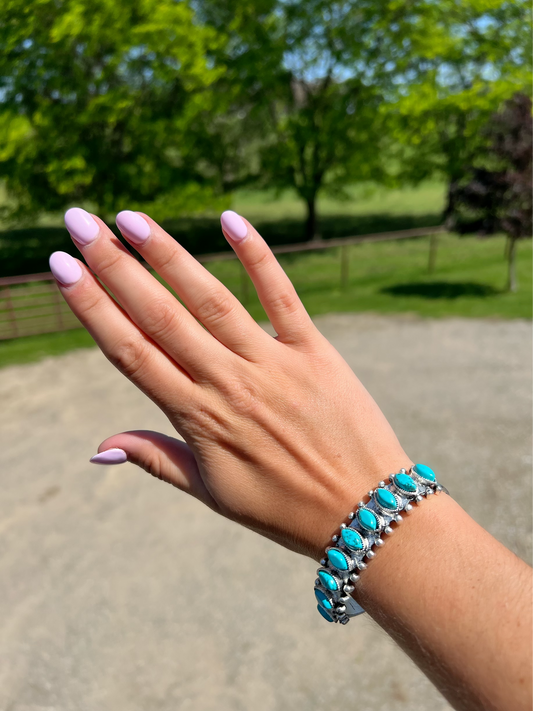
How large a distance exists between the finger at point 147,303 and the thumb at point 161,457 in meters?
0.32

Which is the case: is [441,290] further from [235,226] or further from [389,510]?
[389,510]

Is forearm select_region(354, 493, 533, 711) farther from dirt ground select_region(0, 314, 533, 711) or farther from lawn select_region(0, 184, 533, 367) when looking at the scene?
lawn select_region(0, 184, 533, 367)

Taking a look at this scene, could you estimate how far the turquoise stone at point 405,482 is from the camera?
128 centimetres

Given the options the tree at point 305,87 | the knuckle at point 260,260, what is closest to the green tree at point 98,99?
the tree at point 305,87

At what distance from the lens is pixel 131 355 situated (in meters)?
1.52

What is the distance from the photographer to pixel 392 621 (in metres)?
1.17

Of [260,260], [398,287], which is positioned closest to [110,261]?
[260,260]

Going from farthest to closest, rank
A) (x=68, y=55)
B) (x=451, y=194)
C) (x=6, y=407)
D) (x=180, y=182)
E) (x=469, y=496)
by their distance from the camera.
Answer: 1. (x=180, y=182)
2. (x=68, y=55)
3. (x=451, y=194)
4. (x=6, y=407)
5. (x=469, y=496)

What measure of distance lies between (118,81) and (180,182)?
3.21 m

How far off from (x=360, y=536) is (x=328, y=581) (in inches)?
5.5

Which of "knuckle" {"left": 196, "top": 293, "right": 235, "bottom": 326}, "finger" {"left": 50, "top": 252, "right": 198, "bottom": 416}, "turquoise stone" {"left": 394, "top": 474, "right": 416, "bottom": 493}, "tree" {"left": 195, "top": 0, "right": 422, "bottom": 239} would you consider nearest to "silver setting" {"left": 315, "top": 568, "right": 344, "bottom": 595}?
"turquoise stone" {"left": 394, "top": 474, "right": 416, "bottom": 493}

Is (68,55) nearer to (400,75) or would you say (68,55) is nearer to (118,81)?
(118,81)

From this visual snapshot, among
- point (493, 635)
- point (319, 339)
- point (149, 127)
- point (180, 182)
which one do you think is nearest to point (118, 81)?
point (149, 127)

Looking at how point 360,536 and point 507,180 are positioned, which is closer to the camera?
point 360,536
